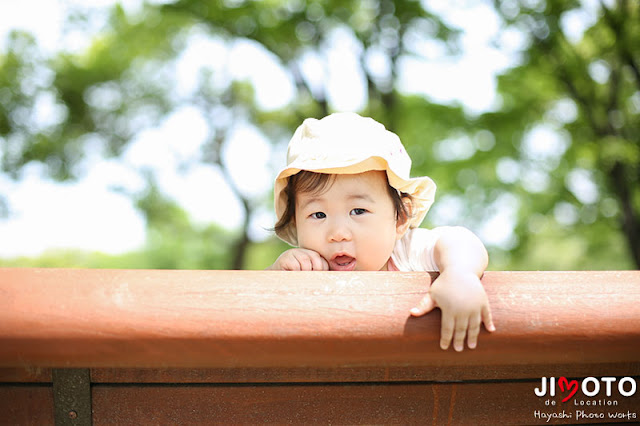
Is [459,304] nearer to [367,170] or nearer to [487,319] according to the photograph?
[487,319]

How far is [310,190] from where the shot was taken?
1.88 metres

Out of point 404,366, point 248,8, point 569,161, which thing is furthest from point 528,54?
point 404,366

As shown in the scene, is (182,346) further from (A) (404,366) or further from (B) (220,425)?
(A) (404,366)

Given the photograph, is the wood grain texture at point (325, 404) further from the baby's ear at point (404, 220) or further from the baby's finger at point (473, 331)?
the baby's ear at point (404, 220)

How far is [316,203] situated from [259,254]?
15840 mm

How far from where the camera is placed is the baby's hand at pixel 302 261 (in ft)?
5.82

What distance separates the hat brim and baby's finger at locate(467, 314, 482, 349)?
2.60 ft

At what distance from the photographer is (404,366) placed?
119 centimetres

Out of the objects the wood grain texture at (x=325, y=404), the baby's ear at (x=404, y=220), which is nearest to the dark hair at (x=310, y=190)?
the baby's ear at (x=404, y=220)

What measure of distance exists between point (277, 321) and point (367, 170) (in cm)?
90

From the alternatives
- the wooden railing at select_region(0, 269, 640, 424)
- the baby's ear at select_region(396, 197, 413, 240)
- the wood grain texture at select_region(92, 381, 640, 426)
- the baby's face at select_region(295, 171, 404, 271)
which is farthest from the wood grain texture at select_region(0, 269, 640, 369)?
the baby's ear at select_region(396, 197, 413, 240)

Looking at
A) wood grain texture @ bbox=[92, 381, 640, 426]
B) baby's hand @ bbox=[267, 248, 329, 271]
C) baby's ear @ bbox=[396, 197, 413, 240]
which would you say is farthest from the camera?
baby's ear @ bbox=[396, 197, 413, 240]

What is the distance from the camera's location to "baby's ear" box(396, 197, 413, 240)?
204 centimetres

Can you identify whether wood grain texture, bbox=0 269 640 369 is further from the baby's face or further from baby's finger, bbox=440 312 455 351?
the baby's face
